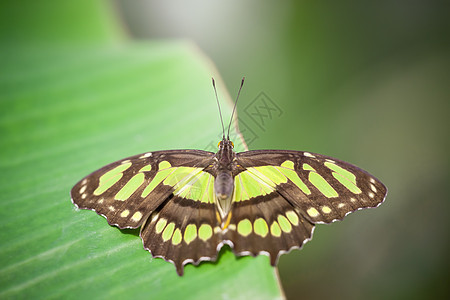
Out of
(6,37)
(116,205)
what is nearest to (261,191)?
(116,205)

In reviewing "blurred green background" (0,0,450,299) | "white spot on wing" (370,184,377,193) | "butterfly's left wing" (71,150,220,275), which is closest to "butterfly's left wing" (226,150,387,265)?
"white spot on wing" (370,184,377,193)

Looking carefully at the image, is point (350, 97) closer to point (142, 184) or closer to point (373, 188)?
point (373, 188)

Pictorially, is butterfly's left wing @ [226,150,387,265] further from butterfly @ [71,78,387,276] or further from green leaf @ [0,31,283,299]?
green leaf @ [0,31,283,299]

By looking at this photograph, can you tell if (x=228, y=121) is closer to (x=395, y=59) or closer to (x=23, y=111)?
(x=23, y=111)

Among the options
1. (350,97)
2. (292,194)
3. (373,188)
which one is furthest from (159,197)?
(350,97)

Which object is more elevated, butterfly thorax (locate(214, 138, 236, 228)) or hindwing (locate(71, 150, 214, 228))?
butterfly thorax (locate(214, 138, 236, 228))

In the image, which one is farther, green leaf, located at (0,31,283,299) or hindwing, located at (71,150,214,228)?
hindwing, located at (71,150,214,228)

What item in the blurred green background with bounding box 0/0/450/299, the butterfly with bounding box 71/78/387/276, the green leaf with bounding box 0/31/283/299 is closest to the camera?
the green leaf with bounding box 0/31/283/299
